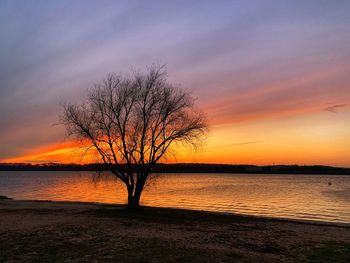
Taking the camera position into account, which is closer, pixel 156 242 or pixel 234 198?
pixel 156 242

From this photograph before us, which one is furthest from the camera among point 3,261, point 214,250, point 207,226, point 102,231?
point 207,226

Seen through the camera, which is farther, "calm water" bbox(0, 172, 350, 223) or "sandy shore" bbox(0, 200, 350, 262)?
"calm water" bbox(0, 172, 350, 223)

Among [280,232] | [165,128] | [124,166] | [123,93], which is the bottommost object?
[280,232]

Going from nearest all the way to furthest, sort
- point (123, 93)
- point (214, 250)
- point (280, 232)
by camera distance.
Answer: point (214, 250)
point (280, 232)
point (123, 93)

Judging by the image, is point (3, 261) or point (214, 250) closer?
point (3, 261)

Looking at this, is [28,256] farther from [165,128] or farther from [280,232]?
[165,128]

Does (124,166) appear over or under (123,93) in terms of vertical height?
under

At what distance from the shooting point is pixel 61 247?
567 inches

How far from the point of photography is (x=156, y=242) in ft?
51.1

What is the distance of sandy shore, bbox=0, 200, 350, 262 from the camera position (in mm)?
13094

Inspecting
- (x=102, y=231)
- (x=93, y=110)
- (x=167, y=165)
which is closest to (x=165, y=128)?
(x=167, y=165)

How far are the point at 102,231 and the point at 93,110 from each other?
11247 millimetres

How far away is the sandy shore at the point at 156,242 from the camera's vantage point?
13094 millimetres

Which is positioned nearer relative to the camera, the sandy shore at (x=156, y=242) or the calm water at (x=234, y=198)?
the sandy shore at (x=156, y=242)
